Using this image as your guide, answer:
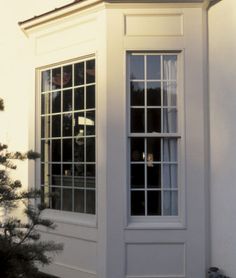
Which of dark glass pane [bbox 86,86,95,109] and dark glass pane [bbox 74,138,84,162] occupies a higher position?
dark glass pane [bbox 86,86,95,109]

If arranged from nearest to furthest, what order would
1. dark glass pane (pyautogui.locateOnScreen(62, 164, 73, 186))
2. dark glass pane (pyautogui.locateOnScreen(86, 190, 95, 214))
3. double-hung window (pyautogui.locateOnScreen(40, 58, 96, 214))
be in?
dark glass pane (pyautogui.locateOnScreen(86, 190, 95, 214)) < double-hung window (pyautogui.locateOnScreen(40, 58, 96, 214)) < dark glass pane (pyautogui.locateOnScreen(62, 164, 73, 186))

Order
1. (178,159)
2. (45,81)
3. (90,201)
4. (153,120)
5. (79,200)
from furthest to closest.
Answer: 1. (45,81)
2. (79,200)
3. (90,201)
4. (153,120)
5. (178,159)

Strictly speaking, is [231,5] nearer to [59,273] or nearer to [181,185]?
[181,185]

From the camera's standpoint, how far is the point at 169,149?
6438 mm

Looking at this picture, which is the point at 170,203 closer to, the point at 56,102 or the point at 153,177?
the point at 153,177

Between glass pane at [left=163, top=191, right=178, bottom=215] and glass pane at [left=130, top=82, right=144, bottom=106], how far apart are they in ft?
3.96

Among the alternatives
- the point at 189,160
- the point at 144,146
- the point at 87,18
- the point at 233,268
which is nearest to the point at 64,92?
the point at 87,18

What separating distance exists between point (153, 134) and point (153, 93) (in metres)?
0.54

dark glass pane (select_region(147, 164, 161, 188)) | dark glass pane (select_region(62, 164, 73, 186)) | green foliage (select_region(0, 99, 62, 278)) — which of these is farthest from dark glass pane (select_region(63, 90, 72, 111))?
green foliage (select_region(0, 99, 62, 278))

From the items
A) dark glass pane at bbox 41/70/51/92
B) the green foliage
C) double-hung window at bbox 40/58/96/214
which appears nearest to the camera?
the green foliage

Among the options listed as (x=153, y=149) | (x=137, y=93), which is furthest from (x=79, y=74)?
(x=153, y=149)

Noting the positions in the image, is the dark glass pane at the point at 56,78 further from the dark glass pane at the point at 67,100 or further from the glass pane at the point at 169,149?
the glass pane at the point at 169,149

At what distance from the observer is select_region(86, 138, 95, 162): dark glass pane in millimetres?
6747

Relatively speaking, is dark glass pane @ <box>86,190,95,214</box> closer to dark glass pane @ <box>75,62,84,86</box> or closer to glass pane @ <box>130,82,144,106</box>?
glass pane @ <box>130,82,144,106</box>
